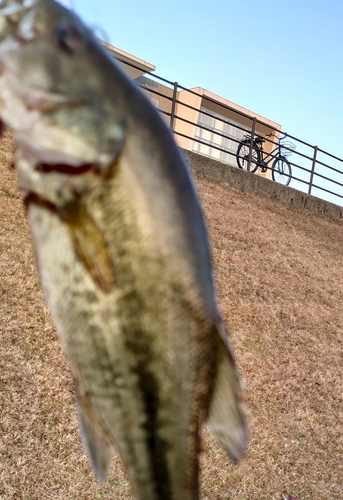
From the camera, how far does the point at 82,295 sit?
2.79 ft

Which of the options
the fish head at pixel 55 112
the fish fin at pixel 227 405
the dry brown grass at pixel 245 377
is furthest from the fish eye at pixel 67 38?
the dry brown grass at pixel 245 377

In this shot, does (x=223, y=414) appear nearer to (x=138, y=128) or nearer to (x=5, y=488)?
(x=138, y=128)

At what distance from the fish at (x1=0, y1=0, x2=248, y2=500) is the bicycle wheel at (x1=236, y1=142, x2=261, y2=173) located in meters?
12.1

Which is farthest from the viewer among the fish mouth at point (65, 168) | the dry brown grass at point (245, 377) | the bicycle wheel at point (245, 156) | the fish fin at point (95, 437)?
the bicycle wheel at point (245, 156)

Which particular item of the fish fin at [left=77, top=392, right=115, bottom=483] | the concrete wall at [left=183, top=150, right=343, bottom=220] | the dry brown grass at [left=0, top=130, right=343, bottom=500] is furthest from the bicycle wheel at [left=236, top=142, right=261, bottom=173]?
the fish fin at [left=77, top=392, right=115, bottom=483]

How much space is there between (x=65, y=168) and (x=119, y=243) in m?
0.13

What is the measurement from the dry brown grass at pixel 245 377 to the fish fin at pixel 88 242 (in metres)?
3.41

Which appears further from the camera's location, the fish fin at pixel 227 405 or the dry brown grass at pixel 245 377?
the dry brown grass at pixel 245 377

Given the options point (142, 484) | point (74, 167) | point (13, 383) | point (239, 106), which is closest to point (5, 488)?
point (13, 383)

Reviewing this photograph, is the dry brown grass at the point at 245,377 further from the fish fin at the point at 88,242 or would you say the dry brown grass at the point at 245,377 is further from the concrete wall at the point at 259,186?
the fish fin at the point at 88,242

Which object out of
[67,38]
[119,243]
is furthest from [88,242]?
[67,38]

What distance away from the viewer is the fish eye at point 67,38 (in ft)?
2.74

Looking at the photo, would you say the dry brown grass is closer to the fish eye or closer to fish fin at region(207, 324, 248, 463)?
fish fin at region(207, 324, 248, 463)

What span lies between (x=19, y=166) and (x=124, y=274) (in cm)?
21
